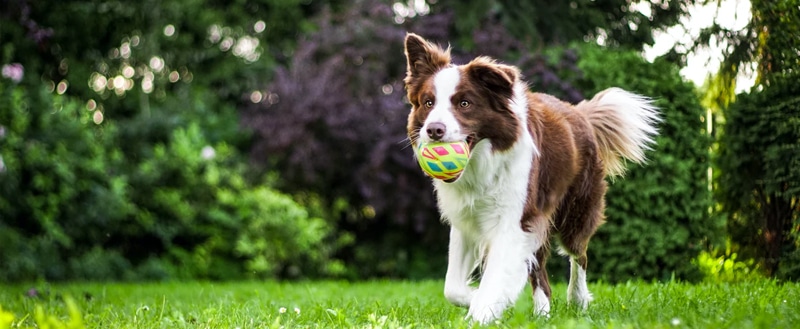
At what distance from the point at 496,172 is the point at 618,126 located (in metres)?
1.43

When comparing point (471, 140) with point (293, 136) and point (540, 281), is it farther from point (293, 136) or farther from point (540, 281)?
point (293, 136)

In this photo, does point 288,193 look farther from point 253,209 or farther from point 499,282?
point 499,282

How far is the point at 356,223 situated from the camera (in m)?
12.5

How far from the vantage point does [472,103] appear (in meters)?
4.41

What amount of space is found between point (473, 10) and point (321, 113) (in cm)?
236

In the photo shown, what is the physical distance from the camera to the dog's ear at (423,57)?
15.2 feet

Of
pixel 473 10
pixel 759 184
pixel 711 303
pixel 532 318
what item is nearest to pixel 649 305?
pixel 711 303

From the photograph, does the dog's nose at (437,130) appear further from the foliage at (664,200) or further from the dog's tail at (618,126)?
the foliage at (664,200)

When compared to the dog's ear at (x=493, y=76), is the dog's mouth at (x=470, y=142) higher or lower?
lower

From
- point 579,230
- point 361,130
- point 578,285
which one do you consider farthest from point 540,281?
point 361,130

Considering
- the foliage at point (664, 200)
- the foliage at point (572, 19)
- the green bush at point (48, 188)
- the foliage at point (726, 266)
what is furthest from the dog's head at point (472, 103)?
the green bush at point (48, 188)

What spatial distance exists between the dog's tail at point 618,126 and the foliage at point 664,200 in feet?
6.35

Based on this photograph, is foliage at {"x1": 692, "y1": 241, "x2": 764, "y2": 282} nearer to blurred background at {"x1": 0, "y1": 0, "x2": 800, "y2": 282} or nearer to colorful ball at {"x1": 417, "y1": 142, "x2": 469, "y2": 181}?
blurred background at {"x1": 0, "y1": 0, "x2": 800, "y2": 282}

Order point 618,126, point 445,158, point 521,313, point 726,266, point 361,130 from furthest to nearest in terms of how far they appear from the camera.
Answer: point 361,130 < point 726,266 < point 618,126 < point 445,158 < point 521,313
